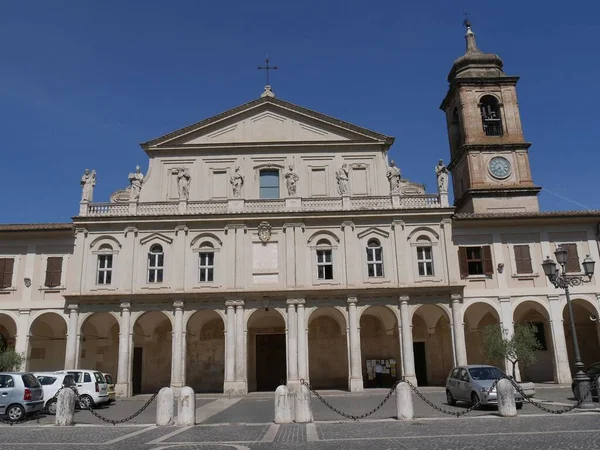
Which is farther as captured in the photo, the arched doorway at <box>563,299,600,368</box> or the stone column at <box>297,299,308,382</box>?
the arched doorway at <box>563,299,600,368</box>

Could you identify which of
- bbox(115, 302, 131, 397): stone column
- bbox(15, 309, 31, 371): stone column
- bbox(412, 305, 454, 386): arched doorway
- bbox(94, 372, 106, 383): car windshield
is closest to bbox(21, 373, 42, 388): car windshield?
bbox(94, 372, 106, 383): car windshield

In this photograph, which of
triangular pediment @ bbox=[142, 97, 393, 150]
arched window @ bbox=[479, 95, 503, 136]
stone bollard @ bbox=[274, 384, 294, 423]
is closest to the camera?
stone bollard @ bbox=[274, 384, 294, 423]

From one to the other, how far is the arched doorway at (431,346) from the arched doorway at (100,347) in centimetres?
1684

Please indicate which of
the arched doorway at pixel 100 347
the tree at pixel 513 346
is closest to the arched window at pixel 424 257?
the tree at pixel 513 346

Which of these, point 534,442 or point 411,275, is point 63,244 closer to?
point 411,275

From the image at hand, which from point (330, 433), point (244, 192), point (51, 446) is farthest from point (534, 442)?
point (244, 192)

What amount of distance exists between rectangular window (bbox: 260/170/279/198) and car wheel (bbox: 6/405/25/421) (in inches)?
685

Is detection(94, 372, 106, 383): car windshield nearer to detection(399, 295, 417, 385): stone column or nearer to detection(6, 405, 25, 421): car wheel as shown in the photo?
detection(6, 405, 25, 421): car wheel

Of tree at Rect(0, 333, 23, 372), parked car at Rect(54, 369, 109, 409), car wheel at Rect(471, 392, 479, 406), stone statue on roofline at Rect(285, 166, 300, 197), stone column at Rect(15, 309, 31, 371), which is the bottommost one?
car wheel at Rect(471, 392, 479, 406)

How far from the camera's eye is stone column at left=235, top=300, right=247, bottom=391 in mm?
25875

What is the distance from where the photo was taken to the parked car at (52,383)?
62.8 feet

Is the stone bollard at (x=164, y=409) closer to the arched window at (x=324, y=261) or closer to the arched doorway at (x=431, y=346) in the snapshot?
the arched window at (x=324, y=261)

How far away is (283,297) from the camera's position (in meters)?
26.9

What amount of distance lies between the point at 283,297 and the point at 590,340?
58.6 ft
